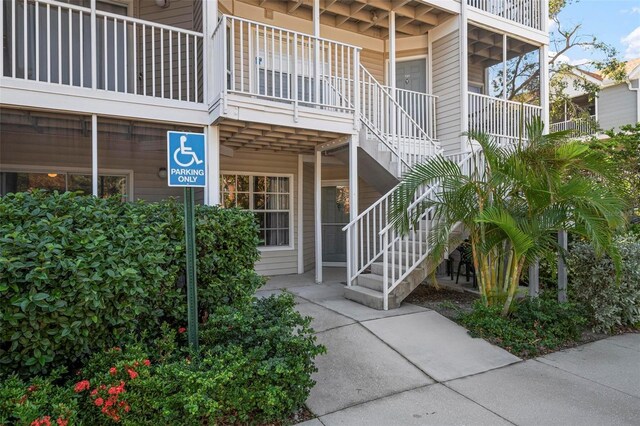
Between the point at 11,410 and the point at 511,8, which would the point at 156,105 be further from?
the point at 511,8

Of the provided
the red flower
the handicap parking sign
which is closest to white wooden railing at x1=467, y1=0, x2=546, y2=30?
the handicap parking sign

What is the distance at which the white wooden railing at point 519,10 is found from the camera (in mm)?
8680

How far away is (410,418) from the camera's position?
3.06 meters

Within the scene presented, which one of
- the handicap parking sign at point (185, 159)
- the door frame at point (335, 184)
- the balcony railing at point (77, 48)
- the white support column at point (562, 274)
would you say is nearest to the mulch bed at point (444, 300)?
the white support column at point (562, 274)

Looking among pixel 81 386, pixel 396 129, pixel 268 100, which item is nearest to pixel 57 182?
pixel 268 100

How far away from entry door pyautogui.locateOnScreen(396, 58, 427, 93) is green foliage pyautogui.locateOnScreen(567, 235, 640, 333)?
5.14 meters

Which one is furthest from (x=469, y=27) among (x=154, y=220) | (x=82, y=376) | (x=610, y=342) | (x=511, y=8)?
(x=82, y=376)

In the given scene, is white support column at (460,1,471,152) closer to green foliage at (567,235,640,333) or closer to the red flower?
green foliage at (567,235,640,333)

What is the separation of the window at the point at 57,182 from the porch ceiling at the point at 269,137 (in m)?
2.04

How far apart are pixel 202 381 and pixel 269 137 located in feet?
15.6

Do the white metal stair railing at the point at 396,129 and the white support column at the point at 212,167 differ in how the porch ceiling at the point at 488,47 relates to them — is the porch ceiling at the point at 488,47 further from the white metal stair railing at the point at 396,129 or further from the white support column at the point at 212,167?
the white support column at the point at 212,167

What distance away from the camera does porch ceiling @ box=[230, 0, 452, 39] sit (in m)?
7.63

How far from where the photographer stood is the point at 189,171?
10.2 ft

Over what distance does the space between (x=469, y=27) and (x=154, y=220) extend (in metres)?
7.91
